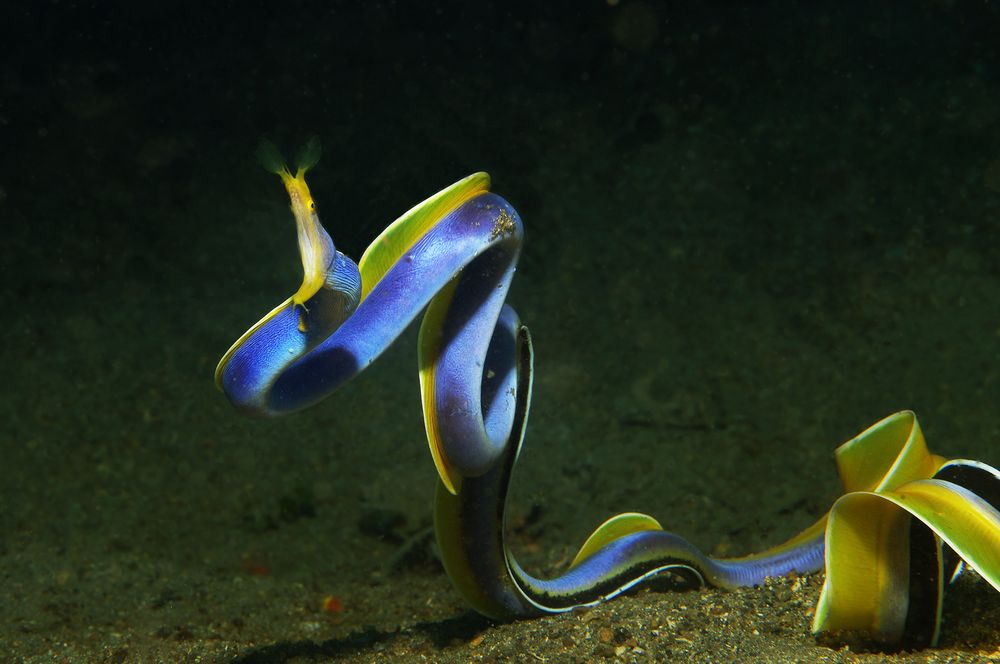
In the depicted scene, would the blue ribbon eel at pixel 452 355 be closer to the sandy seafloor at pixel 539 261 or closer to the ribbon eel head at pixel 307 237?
the ribbon eel head at pixel 307 237

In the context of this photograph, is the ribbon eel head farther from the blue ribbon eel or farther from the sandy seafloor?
the sandy seafloor

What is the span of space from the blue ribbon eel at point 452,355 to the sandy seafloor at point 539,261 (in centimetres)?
142

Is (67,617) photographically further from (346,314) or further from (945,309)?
(945,309)

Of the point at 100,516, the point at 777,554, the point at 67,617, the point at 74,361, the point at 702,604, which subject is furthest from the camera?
the point at 74,361

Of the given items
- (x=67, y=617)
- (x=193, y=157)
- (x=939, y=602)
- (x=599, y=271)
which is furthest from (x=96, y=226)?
(x=939, y=602)

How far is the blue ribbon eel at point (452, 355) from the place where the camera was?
1.66 metres

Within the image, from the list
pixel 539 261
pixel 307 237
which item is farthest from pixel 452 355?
pixel 539 261

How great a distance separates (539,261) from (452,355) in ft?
8.22

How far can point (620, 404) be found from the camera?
4215mm

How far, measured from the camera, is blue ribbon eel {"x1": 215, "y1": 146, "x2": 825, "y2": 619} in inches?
65.2

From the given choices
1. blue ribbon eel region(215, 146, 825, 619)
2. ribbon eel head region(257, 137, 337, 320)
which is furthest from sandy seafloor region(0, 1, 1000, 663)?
ribbon eel head region(257, 137, 337, 320)

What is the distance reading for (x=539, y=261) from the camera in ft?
14.4

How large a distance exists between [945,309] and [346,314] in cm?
378

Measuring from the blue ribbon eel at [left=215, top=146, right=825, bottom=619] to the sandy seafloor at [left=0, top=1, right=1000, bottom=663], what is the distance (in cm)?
142
